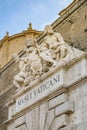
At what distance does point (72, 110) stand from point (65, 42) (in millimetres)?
2204

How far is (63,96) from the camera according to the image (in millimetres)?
8266

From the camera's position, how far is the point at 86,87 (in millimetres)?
7859

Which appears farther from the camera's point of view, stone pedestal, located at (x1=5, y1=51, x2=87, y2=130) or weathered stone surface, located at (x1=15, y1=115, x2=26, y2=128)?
weathered stone surface, located at (x1=15, y1=115, x2=26, y2=128)

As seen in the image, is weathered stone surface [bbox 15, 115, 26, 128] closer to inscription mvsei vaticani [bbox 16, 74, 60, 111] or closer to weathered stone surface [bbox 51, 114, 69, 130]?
inscription mvsei vaticani [bbox 16, 74, 60, 111]

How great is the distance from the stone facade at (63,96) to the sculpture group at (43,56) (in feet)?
0.84

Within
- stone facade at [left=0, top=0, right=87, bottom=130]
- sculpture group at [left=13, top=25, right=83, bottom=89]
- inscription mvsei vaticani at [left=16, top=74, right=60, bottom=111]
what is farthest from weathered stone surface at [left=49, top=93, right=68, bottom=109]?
sculpture group at [left=13, top=25, right=83, bottom=89]

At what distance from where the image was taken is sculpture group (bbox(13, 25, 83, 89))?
892cm

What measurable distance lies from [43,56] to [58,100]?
1.39 meters

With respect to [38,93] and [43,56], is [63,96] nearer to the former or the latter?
[38,93]

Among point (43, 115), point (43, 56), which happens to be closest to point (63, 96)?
point (43, 115)

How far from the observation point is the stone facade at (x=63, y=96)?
7.97 meters

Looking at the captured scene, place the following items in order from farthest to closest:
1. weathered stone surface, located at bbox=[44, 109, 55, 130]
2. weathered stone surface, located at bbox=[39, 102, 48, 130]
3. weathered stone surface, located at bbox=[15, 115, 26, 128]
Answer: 1. weathered stone surface, located at bbox=[15, 115, 26, 128]
2. weathered stone surface, located at bbox=[39, 102, 48, 130]
3. weathered stone surface, located at bbox=[44, 109, 55, 130]

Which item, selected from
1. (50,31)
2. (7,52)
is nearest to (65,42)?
(50,31)

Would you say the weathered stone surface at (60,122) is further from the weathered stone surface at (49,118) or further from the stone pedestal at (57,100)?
the weathered stone surface at (49,118)
